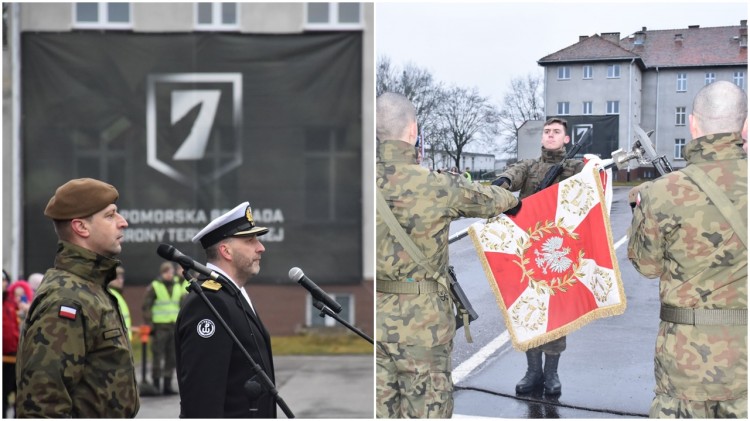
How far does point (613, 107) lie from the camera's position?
4.73 meters

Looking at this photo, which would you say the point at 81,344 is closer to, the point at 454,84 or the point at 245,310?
the point at 245,310

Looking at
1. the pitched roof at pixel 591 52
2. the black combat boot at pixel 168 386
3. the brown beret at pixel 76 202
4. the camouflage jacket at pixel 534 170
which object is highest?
the pitched roof at pixel 591 52

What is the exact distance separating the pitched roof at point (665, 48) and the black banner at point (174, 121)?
620 cm

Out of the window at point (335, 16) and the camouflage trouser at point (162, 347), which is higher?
the window at point (335, 16)

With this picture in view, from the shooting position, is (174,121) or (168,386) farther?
(174,121)

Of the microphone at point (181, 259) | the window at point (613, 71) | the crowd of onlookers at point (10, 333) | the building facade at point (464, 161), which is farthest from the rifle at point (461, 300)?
the crowd of onlookers at point (10, 333)

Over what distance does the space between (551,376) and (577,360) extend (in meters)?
0.13

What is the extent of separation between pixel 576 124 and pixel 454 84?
547mm

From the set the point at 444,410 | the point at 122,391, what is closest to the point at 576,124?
the point at 444,410

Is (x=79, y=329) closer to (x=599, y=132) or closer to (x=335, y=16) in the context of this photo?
(x=599, y=132)

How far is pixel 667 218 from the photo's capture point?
4203 millimetres

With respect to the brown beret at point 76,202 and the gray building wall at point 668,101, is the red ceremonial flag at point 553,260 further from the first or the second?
the brown beret at point 76,202

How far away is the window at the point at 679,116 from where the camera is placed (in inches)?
178

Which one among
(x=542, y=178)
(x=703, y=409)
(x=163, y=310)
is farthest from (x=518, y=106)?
(x=163, y=310)
